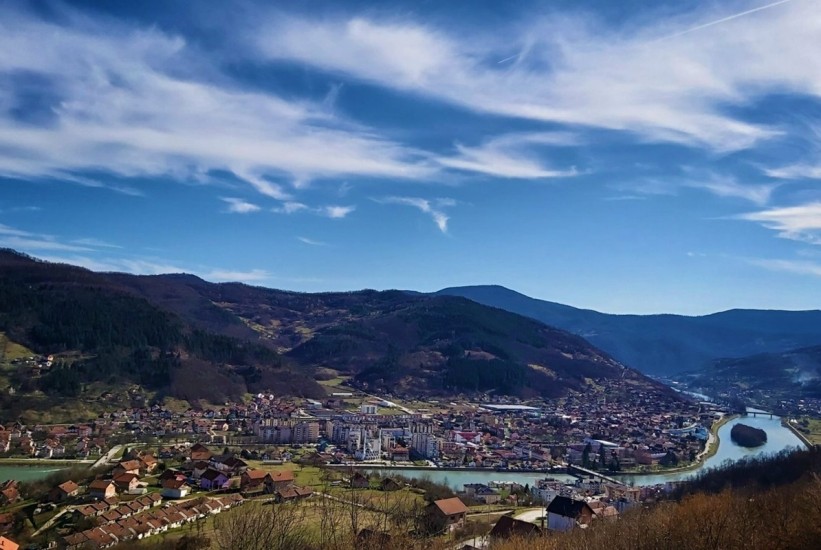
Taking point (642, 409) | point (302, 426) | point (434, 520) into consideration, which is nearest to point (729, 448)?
point (642, 409)

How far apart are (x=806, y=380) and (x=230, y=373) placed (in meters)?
81.0

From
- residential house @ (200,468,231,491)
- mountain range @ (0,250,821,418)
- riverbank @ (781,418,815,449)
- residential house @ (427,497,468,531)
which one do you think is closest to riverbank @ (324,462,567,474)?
residential house @ (200,468,231,491)

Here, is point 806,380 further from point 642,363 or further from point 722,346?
point 722,346

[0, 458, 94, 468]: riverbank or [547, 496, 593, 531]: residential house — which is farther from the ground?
[547, 496, 593, 531]: residential house

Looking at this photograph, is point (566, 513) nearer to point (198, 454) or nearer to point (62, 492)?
point (62, 492)

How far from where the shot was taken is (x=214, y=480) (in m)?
24.7

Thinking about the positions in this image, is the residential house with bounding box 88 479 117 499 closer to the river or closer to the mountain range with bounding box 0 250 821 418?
the river

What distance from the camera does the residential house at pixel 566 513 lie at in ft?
63.5

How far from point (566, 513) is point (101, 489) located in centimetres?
1436

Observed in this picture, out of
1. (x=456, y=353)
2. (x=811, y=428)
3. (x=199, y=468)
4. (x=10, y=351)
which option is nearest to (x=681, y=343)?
(x=456, y=353)

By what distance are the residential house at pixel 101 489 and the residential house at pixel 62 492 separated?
52cm

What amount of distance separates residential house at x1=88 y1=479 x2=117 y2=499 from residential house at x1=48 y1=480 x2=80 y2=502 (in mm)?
524

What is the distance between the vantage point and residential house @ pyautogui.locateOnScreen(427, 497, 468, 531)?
19438 mm

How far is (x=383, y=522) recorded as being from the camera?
61.8ft
